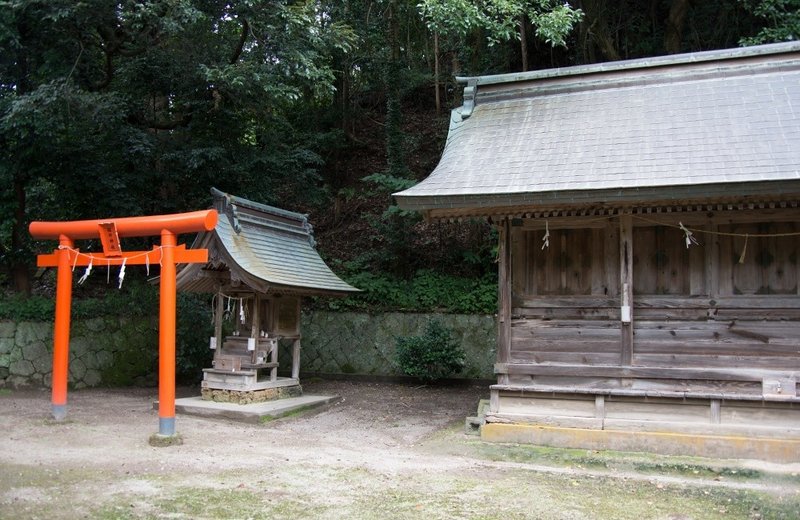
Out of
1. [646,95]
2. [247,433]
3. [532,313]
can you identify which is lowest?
[247,433]

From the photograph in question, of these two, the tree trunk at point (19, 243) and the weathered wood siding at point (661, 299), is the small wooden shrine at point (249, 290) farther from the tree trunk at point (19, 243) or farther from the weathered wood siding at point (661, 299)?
the tree trunk at point (19, 243)

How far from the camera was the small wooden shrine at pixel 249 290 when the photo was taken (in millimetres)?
11688

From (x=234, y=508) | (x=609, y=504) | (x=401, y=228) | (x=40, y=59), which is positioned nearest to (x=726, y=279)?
(x=609, y=504)

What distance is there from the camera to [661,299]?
9172 mm

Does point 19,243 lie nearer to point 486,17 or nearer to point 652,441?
point 486,17

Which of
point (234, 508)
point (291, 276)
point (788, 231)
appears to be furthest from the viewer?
point (291, 276)

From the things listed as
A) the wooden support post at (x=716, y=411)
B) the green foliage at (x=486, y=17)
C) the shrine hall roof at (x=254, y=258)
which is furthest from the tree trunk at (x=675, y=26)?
the wooden support post at (x=716, y=411)

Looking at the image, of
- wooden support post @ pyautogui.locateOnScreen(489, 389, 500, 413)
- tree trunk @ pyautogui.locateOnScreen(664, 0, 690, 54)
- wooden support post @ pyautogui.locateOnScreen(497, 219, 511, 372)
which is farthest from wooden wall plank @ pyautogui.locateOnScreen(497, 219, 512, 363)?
tree trunk @ pyautogui.locateOnScreen(664, 0, 690, 54)

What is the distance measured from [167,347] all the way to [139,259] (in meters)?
1.63

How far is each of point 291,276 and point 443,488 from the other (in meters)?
6.50

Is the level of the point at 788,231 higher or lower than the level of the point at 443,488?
higher

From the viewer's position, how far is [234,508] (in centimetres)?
604

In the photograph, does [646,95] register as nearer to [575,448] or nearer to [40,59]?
[575,448]

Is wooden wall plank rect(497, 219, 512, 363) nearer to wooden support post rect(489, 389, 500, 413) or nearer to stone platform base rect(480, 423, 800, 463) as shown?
wooden support post rect(489, 389, 500, 413)
